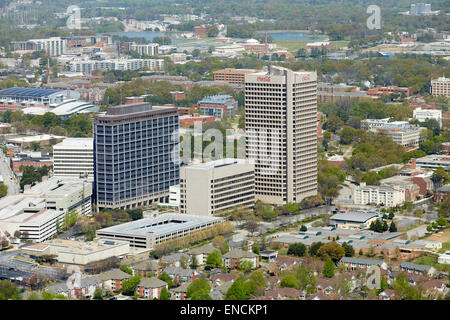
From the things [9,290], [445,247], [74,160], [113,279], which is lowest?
[445,247]

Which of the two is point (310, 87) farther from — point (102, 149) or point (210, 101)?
point (210, 101)

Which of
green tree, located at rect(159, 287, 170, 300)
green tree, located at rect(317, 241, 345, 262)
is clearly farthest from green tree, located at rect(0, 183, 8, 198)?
green tree, located at rect(159, 287, 170, 300)

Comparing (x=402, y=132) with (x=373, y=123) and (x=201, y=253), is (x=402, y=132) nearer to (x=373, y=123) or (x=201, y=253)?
(x=373, y=123)

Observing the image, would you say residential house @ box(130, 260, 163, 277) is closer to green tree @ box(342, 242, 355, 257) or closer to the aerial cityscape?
the aerial cityscape

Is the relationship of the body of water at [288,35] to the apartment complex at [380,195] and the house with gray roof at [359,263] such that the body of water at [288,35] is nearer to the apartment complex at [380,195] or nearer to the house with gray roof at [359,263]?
the apartment complex at [380,195]

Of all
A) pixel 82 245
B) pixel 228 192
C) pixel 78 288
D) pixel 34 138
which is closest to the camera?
pixel 78 288

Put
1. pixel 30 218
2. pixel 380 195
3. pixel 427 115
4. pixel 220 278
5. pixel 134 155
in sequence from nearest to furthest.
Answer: pixel 220 278, pixel 30 218, pixel 134 155, pixel 380 195, pixel 427 115

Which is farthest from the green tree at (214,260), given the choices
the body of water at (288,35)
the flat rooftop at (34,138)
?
the body of water at (288,35)

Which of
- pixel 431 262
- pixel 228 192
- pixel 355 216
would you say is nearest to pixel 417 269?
pixel 431 262
